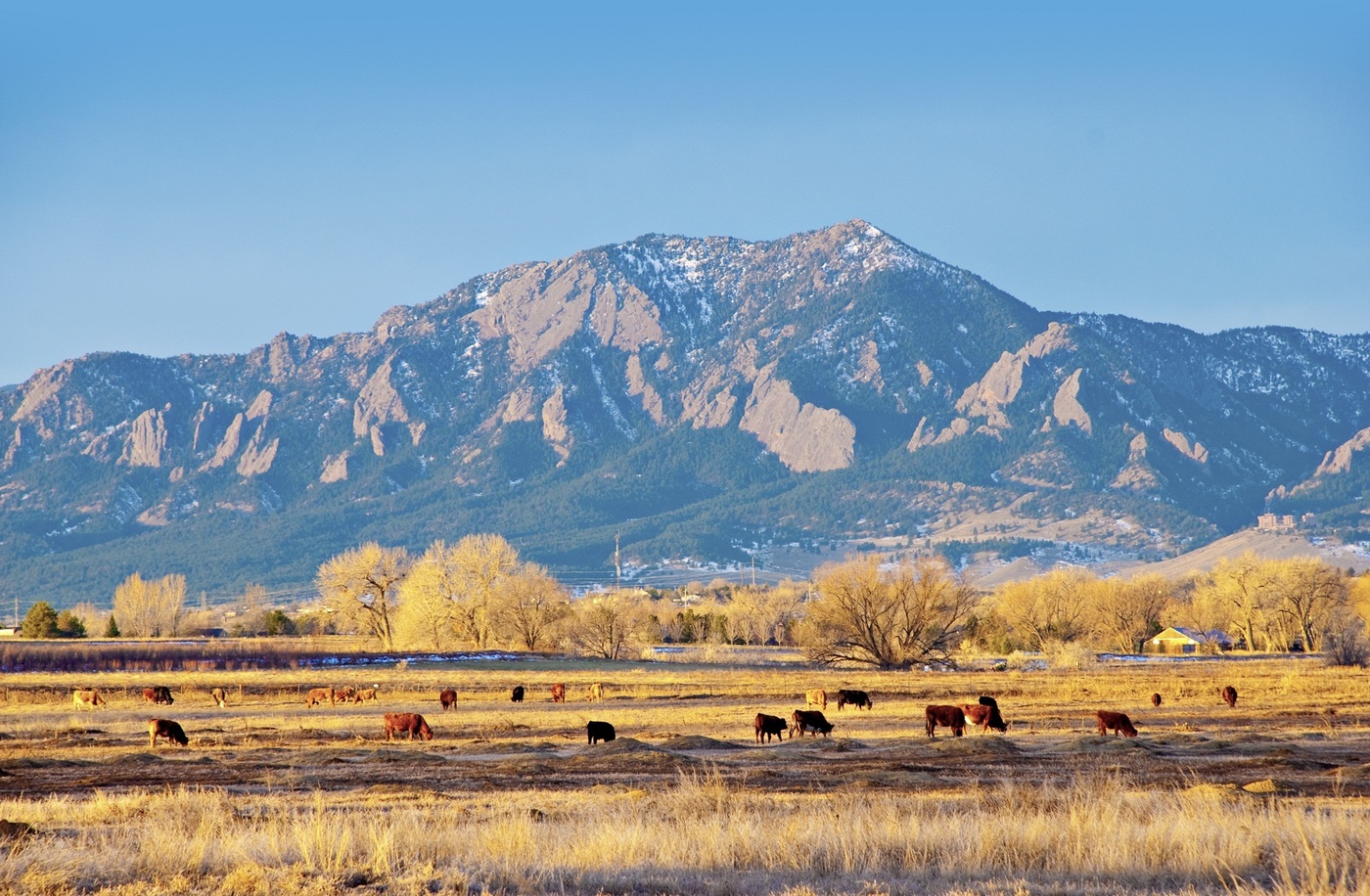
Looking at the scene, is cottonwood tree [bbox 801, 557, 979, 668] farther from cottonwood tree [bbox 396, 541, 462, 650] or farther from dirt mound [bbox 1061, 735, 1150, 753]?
dirt mound [bbox 1061, 735, 1150, 753]

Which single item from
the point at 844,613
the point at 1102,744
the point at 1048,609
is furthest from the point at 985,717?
the point at 1048,609

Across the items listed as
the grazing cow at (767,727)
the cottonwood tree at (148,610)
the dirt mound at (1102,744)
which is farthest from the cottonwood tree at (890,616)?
the cottonwood tree at (148,610)

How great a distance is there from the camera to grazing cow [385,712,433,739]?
28.6 meters

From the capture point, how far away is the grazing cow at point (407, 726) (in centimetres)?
2861

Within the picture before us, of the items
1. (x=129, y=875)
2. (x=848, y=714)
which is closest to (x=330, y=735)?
(x=848, y=714)

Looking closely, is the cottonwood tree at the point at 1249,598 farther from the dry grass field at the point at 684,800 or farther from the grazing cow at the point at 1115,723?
the grazing cow at the point at 1115,723

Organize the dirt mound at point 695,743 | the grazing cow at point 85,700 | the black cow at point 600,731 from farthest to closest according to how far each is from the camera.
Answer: the grazing cow at point 85,700, the black cow at point 600,731, the dirt mound at point 695,743

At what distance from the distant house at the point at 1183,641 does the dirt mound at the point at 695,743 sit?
78.9 m

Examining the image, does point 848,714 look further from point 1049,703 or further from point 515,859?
point 515,859

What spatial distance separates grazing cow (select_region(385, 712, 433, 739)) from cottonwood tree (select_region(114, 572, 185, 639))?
311 feet

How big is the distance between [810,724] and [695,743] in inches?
117

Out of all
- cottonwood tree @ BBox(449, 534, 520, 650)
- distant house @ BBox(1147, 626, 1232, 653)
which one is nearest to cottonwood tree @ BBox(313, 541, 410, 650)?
cottonwood tree @ BBox(449, 534, 520, 650)

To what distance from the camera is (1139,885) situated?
1100cm

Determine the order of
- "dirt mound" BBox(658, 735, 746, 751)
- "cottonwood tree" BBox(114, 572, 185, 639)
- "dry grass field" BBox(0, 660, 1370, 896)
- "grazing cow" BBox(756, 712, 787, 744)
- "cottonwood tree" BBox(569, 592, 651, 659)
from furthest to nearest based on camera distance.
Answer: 1. "cottonwood tree" BBox(114, 572, 185, 639)
2. "cottonwood tree" BBox(569, 592, 651, 659)
3. "grazing cow" BBox(756, 712, 787, 744)
4. "dirt mound" BBox(658, 735, 746, 751)
5. "dry grass field" BBox(0, 660, 1370, 896)
